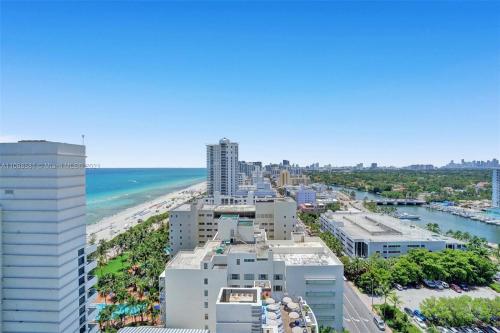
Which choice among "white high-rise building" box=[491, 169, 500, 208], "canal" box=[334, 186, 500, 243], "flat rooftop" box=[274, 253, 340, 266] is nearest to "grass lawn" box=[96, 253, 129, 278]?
"flat rooftop" box=[274, 253, 340, 266]

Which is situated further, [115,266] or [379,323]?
[115,266]

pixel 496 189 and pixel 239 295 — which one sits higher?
pixel 496 189

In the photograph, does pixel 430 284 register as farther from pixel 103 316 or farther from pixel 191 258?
pixel 103 316

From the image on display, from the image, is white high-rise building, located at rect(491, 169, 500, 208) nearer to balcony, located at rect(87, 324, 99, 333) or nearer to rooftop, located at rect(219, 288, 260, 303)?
rooftop, located at rect(219, 288, 260, 303)

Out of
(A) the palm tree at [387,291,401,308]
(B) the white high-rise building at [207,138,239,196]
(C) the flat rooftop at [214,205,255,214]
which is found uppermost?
(B) the white high-rise building at [207,138,239,196]

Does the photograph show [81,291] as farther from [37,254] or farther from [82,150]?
[82,150]

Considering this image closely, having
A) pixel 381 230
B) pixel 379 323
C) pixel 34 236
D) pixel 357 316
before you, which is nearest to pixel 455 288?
pixel 379 323

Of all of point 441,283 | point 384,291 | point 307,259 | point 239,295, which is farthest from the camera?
point 441,283
